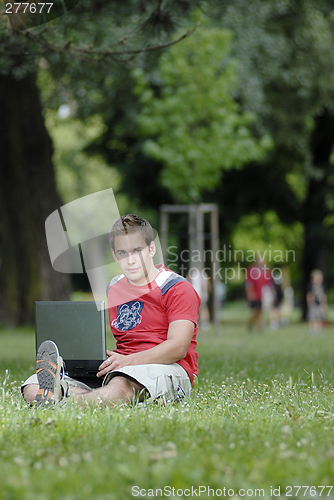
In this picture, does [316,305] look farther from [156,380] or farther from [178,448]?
[178,448]

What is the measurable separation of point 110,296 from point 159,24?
3537mm

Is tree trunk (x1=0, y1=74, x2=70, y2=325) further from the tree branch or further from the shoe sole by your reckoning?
the shoe sole

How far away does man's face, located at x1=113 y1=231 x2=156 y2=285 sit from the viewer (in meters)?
4.03

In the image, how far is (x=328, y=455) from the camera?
2643 millimetres

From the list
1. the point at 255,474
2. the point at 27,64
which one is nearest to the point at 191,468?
the point at 255,474

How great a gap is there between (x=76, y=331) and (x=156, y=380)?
24.5 inches

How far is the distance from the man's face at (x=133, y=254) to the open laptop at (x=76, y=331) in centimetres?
35

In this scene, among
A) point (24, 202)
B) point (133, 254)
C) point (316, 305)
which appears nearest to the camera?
point (133, 254)

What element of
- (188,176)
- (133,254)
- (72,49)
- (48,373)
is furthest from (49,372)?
(188,176)

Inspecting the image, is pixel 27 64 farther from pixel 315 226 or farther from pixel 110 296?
pixel 315 226

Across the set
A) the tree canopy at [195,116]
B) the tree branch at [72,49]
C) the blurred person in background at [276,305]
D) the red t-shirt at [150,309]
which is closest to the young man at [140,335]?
the red t-shirt at [150,309]

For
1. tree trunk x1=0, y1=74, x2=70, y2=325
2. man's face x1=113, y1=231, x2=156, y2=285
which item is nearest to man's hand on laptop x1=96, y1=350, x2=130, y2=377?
man's face x1=113, y1=231, x2=156, y2=285

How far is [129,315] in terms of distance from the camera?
417 centimetres

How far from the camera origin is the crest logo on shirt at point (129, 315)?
163 inches
